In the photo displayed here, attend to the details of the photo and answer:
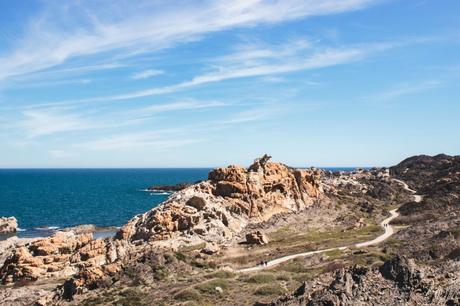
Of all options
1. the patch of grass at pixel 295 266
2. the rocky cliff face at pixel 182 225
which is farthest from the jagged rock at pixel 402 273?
the rocky cliff face at pixel 182 225

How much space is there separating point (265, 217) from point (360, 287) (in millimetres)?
58913

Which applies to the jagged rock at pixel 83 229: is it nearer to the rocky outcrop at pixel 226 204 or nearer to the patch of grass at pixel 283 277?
the rocky outcrop at pixel 226 204

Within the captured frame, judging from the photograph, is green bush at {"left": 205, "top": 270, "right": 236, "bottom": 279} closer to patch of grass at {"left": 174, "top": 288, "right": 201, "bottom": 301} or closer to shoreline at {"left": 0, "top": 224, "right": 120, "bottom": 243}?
patch of grass at {"left": 174, "top": 288, "right": 201, "bottom": 301}

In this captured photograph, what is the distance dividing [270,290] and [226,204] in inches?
1666

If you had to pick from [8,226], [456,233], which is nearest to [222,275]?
[456,233]

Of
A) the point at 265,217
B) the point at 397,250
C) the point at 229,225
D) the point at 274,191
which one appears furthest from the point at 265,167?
the point at 397,250

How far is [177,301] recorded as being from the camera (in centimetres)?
3806

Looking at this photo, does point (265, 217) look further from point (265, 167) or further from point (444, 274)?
point (444, 274)

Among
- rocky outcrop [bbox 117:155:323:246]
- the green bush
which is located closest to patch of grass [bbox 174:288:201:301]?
the green bush

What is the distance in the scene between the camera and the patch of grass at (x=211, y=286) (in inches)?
1572

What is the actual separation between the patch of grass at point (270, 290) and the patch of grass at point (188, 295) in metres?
4.82

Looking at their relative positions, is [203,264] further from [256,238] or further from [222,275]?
[256,238]

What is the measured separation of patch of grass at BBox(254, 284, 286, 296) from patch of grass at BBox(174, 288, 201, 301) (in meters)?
4.82

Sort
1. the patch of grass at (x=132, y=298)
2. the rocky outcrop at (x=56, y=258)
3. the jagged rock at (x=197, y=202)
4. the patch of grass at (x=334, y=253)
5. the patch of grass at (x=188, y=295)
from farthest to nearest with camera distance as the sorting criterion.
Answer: the jagged rock at (x=197, y=202) → the rocky outcrop at (x=56, y=258) → the patch of grass at (x=334, y=253) → the patch of grass at (x=132, y=298) → the patch of grass at (x=188, y=295)
